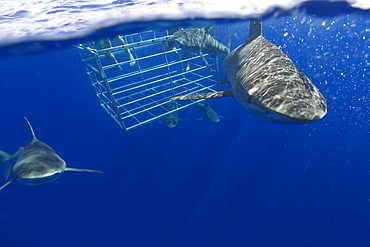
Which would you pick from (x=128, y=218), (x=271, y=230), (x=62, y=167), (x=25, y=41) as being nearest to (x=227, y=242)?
(x=271, y=230)

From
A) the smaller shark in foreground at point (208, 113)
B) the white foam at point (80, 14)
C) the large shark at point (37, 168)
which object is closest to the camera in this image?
the large shark at point (37, 168)

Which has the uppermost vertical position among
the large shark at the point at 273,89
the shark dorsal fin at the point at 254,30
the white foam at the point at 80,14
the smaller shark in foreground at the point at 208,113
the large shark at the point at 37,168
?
the white foam at the point at 80,14

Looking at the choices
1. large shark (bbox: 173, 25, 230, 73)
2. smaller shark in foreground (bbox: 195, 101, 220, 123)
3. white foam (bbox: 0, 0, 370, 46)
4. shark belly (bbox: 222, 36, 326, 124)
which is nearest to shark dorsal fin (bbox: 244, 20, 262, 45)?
shark belly (bbox: 222, 36, 326, 124)

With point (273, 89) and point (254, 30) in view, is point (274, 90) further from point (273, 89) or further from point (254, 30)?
point (254, 30)

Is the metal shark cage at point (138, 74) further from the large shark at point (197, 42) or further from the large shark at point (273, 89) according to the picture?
the large shark at point (273, 89)

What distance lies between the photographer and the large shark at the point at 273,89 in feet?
7.93

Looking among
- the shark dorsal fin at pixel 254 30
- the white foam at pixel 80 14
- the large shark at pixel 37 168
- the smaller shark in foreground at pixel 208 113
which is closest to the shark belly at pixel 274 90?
the shark dorsal fin at pixel 254 30

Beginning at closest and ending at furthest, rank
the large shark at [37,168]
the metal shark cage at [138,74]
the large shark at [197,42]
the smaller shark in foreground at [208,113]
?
the large shark at [37,168]
the metal shark cage at [138,74]
the large shark at [197,42]
the smaller shark in foreground at [208,113]

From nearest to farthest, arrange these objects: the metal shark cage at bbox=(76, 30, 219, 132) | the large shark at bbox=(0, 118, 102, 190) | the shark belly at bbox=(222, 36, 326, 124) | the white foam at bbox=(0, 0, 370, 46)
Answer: the shark belly at bbox=(222, 36, 326, 124) → the large shark at bbox=(0, 118, 102, 190) → the white foam at bbox=(0, 0, 370, 46) → the metal shark cage at bbox=(76, 30, 219, 132)

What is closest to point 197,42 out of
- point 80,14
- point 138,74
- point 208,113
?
point 138,74

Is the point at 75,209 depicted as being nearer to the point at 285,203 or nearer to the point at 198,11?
the point at 285,203

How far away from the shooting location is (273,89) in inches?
110

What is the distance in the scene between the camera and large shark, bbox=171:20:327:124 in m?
2.42

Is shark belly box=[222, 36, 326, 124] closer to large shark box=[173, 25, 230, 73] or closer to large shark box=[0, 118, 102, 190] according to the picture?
large shark box=[173, 25, 230, 73]
